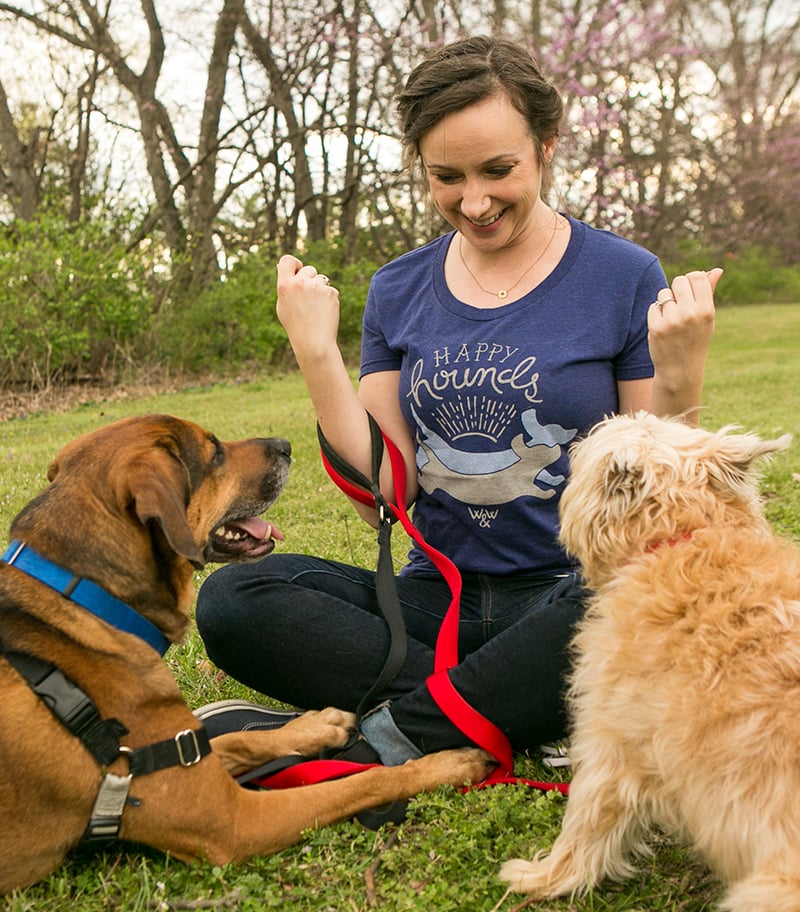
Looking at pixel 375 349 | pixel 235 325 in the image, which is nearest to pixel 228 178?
pixel 235 325

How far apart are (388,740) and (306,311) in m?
1.54

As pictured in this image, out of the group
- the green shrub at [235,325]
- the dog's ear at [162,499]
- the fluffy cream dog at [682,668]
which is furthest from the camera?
the green shrub at [235,325]

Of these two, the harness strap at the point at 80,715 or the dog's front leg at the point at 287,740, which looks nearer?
the harness strap at the point at 80,715

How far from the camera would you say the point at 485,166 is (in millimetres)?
2990

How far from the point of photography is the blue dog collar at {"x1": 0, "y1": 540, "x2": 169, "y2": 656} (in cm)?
243

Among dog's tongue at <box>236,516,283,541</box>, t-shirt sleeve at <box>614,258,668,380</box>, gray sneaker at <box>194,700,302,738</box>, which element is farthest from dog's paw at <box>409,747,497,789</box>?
t-shirt sleeve at <box>614,258,668,380</box>

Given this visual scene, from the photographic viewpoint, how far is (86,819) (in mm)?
2303

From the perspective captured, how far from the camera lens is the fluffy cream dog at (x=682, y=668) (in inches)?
71.2

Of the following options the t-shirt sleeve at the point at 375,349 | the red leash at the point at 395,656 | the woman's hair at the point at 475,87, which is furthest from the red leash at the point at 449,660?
the woman's hair at the point at 475,87

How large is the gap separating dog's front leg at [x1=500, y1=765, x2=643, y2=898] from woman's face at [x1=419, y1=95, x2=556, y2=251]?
190 centimetres

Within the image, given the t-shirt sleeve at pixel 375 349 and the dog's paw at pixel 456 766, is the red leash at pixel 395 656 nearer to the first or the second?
the dog's paw at pixel 456 766

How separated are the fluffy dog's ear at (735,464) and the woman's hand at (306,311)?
145cm

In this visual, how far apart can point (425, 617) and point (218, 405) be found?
29.9 feet

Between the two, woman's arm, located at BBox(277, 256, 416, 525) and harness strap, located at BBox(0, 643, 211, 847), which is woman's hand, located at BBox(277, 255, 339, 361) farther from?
harness strap, located at BBox(0, 643, 211, 847)
